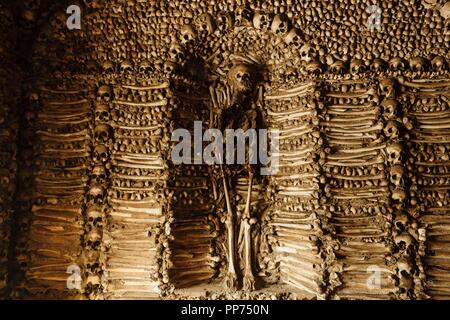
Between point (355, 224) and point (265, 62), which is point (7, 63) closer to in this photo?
point (265, 62)

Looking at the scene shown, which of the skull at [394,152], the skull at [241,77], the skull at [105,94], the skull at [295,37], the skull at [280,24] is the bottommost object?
the skull at [394,152]

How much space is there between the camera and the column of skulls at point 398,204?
2549 mm

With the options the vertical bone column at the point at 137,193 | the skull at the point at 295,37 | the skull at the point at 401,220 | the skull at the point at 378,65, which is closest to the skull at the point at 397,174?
the skull at the point at 401,220

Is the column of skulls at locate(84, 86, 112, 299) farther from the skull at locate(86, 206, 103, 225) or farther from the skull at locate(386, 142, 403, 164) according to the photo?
the skull at locate(386, 142, 403, 164)

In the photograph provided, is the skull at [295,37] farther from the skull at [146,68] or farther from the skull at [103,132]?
the skull at [103,132]

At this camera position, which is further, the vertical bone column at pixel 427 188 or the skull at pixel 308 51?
the skull at pixel 308 51

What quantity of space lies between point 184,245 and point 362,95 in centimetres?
166

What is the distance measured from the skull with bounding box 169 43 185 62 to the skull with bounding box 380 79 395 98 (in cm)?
146

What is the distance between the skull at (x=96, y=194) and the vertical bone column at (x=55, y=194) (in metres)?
0.07

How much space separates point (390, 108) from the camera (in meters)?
2.73

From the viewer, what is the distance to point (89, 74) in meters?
2.88

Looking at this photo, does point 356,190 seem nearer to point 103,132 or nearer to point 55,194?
point 103,132

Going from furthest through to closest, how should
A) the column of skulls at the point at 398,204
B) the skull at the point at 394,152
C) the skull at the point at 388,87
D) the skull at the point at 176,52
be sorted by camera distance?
1. the skull at the point at 176,52
2. the skull at the point at 388,87
3. the skull at the point at 394,152
4. the column of skulls at the point at 398,204

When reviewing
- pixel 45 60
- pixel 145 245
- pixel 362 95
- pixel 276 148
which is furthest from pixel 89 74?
pixel 362 95
